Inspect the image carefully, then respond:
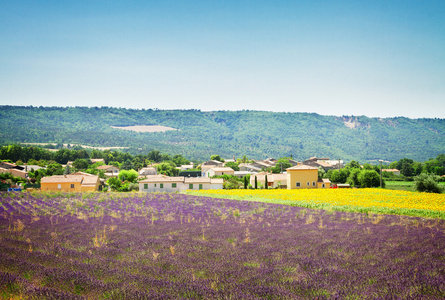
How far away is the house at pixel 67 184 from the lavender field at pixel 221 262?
40807mm

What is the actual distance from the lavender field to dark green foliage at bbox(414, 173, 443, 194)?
3048cm

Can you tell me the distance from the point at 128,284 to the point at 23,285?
2.00m

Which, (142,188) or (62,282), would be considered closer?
(62,282)

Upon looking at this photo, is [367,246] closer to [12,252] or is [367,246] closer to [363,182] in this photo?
[12,252]

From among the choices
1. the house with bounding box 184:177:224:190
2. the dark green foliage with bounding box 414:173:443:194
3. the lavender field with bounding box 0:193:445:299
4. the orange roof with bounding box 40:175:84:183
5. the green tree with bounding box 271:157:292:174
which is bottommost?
the green tree with bounding box 271:157:292:174

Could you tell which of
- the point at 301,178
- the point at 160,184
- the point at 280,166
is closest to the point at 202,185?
the point at 160,184

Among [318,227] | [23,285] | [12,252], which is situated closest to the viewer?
[23,285]

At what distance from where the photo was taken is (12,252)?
9586 millimetres

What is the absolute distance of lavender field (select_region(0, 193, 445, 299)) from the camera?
641 centimetres

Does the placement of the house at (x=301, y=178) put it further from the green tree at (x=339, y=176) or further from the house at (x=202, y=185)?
the green tree at (x=339, y=176)

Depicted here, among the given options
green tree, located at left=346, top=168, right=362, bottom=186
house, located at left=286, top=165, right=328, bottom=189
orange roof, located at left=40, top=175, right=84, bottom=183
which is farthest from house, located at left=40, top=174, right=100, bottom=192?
green tree, located at left=346, top=168, right=362, bottom=186

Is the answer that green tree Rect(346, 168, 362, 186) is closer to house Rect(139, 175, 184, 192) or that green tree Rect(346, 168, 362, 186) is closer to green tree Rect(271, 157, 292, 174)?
green tree Rect(271, 157, 292, 174)

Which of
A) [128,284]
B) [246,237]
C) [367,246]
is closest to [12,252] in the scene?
[128,284]

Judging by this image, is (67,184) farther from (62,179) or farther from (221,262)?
(221,262)
